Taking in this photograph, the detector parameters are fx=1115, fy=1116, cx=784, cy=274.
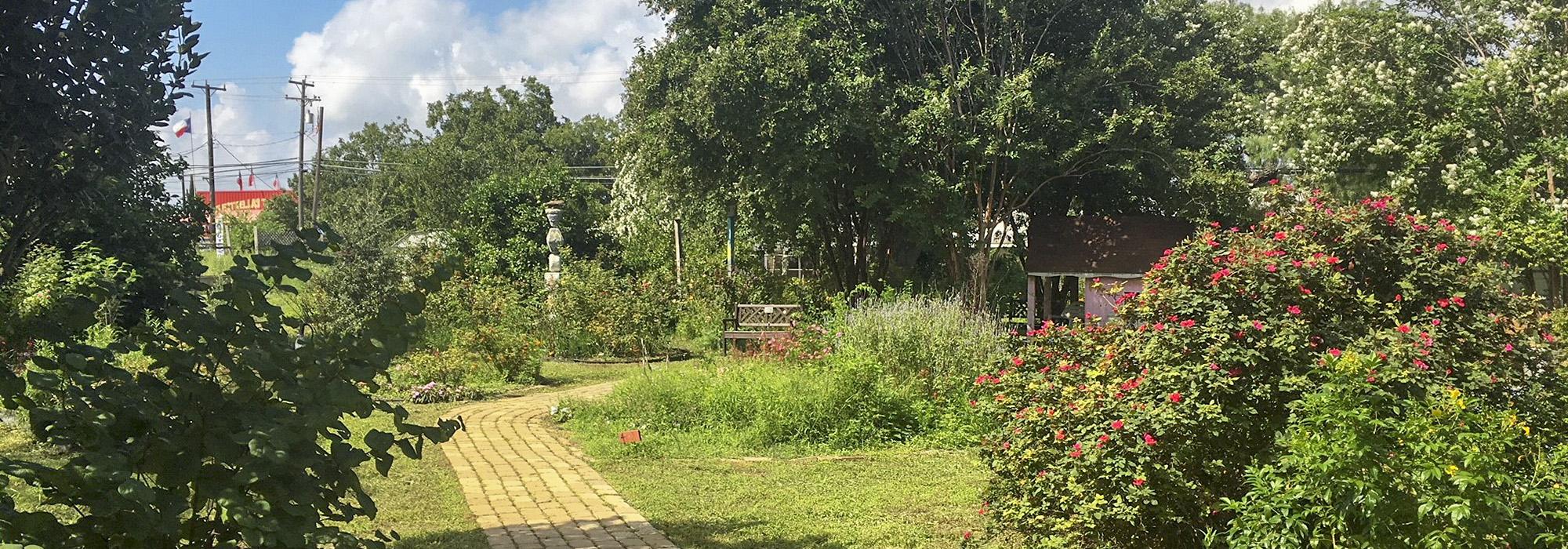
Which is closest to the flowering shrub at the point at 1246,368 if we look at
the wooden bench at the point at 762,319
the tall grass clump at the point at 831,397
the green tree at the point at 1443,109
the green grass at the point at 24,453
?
the tall grass clump at the point at 831,397

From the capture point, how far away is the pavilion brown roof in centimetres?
1786

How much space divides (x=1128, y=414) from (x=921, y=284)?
1502cm

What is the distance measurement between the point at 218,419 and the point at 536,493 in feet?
14.4

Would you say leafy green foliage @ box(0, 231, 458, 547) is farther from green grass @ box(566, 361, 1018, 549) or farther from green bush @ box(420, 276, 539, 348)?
green bush @ box(420, 276, 539, 348)

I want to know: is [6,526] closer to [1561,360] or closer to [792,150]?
[1561,360]

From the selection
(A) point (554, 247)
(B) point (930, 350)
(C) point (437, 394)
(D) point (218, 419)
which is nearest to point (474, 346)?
(C) point (437, 394)

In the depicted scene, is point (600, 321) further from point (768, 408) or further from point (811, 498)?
point (811, 498)

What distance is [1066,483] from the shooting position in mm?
5145

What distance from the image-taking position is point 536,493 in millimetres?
7309

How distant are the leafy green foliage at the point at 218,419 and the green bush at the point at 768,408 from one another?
584 centimetres

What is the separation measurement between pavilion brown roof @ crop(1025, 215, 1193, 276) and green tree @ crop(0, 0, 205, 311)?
15.2 metres

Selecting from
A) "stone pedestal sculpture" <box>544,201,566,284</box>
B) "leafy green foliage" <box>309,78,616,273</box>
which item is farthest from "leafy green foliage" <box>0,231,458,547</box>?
"stone pedestal sculpture" <box>544,201,566,284</box>

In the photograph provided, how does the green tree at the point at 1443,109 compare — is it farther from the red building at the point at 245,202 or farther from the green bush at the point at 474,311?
the red building at the point at 245,202

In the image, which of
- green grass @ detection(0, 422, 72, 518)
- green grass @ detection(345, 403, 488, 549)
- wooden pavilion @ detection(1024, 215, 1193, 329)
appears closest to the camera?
green grass @ detection(345, 403, 488, 549)
